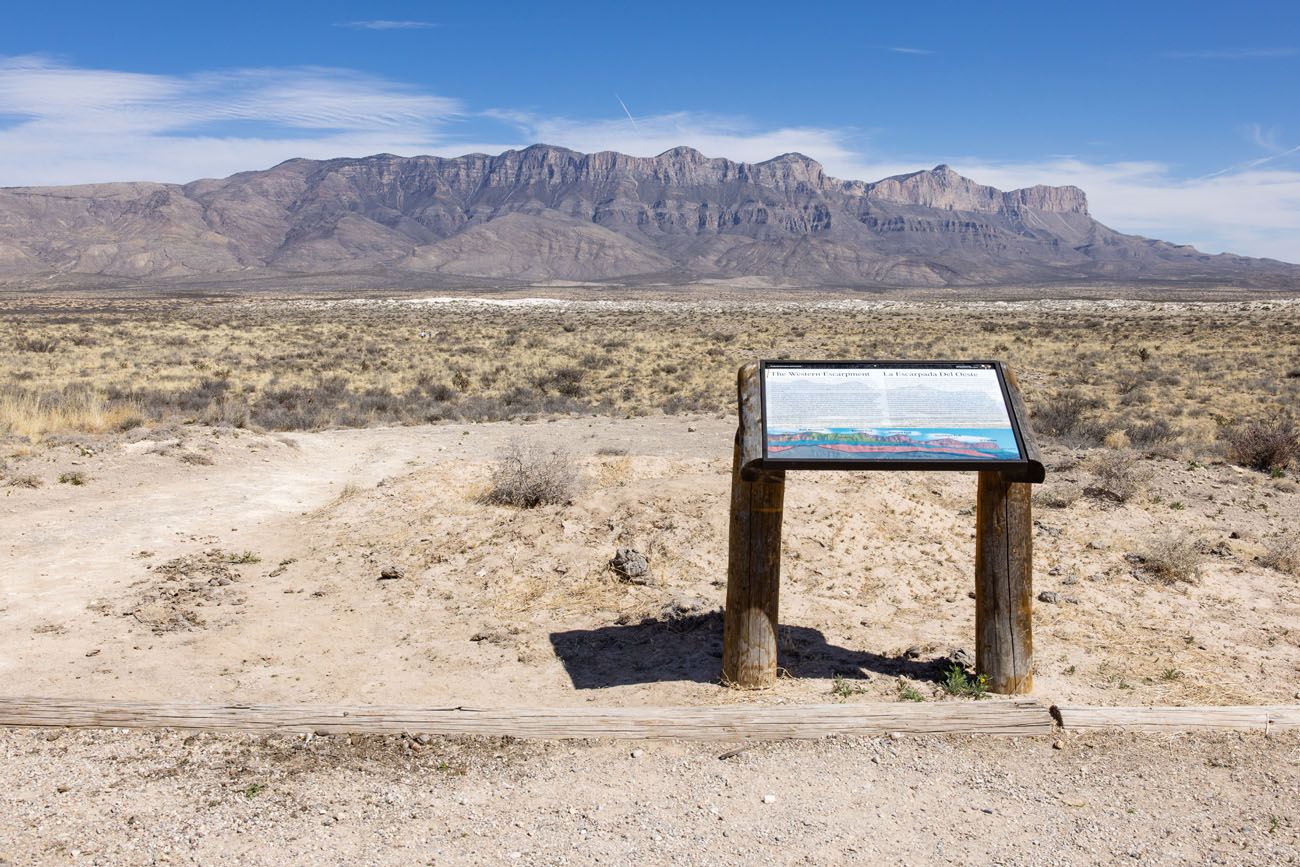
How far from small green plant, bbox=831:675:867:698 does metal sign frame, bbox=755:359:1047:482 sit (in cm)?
139

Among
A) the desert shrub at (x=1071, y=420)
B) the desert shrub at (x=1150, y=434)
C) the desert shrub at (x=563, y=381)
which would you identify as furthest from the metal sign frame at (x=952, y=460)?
the desert shrub at (x=563, y=381)

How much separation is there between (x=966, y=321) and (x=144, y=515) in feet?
161

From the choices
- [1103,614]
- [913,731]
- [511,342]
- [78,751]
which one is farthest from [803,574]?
[511,342]

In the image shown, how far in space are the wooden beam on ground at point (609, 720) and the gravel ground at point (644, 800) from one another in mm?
68

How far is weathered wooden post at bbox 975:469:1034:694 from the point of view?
5285 mm

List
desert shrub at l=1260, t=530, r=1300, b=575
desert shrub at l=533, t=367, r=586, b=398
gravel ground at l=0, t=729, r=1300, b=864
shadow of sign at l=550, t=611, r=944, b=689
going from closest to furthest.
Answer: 1. gravel ground at l=0, t=729, r=1300, b=864
2. shadow of sign at l=550, t=611, r=944, b=689
3. desert shrub at l=1260, t=530, r=1300, b=575
4. desert shrub at l=533, t=367, r=586, b=398

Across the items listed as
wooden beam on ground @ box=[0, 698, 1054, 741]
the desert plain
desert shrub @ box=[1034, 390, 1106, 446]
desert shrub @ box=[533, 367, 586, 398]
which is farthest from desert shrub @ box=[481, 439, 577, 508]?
desert shrub @ box=[533, 367, 586, 398]

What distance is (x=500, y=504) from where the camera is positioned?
31.2ft

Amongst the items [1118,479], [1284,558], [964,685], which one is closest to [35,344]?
[1118,479]

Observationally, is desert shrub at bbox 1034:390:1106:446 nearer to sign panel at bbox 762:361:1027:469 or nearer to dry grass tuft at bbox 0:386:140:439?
sign panel at bbox 762:361:1027:469

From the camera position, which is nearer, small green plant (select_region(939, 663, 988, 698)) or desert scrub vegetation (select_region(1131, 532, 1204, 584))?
small green plant (select_region(939, 663, 988, 698))

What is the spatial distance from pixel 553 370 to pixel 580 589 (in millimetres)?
18002

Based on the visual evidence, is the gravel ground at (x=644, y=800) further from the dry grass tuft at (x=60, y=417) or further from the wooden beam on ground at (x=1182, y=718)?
the dry grass tuft at (x=60, y=417)

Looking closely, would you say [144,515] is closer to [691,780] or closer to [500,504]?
[500,504]
